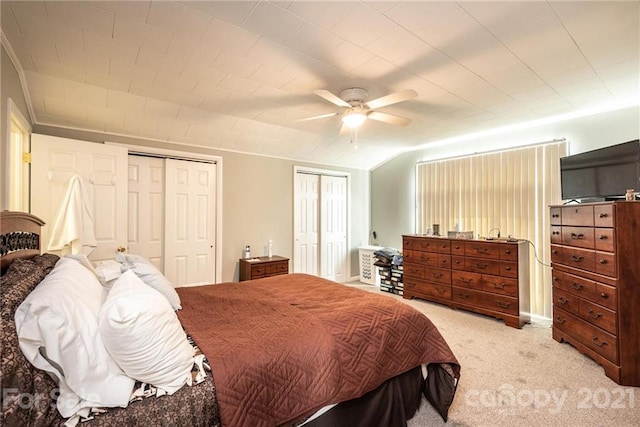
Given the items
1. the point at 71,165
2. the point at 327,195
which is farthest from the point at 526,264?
the point at 71,165

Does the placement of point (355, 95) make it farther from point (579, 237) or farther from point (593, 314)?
point (593, 314)

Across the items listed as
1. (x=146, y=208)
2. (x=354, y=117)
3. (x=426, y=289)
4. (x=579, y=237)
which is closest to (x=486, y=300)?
(x=426, y=289)

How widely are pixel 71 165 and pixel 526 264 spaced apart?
16.9ft

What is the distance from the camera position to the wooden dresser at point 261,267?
4.04 metres

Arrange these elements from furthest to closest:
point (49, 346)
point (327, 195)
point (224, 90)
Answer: point (327, 195)
point (224, 90)
point (49, 346)

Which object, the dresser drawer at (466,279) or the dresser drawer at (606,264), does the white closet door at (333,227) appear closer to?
the dresser drawer at (466,279)

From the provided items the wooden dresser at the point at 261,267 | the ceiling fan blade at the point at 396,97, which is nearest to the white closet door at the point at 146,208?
the wooden dresser at the point at 261,267

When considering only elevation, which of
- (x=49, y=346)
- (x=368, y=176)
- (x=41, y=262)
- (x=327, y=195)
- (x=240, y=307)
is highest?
(x=368, y=176)

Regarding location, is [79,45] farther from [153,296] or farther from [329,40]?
[153,296]

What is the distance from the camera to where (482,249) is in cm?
372

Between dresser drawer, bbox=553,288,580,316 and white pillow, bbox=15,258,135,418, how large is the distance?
3.57 m

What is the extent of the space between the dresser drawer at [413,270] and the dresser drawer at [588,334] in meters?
1.63

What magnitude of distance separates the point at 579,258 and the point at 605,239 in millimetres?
355

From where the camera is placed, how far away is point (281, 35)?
76.2 inches
